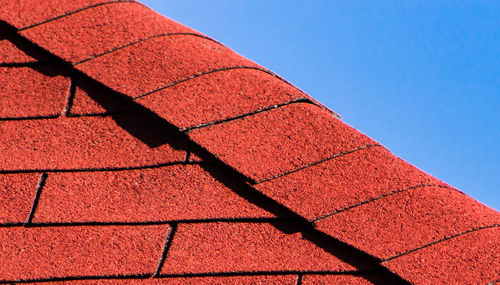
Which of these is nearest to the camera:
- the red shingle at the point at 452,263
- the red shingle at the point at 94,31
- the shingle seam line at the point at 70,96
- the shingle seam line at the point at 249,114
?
the red shingle at the point at 452,263

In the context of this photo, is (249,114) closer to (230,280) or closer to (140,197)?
(140,197)

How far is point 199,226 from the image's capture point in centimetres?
173

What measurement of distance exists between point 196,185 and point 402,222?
2.73 ft

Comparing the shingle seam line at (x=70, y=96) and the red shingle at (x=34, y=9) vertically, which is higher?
the red shingle at (x=34, y=9)

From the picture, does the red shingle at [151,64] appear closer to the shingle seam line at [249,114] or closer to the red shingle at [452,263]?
the shingle seam line at [249,114]

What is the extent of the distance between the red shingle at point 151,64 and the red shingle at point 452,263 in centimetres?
115

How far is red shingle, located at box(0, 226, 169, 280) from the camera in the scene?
5.56 feet

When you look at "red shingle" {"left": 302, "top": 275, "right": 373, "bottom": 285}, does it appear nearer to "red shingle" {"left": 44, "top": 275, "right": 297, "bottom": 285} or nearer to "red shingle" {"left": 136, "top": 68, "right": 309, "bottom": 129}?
"red shingle" {"left": 44, "top": 275, "right": 297, "bottom": 285}

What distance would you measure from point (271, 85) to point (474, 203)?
1.03 m

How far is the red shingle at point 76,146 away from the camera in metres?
1.85

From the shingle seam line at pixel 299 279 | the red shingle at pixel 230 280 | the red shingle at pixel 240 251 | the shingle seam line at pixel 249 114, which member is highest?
the shingle seam line at pixel 249 114

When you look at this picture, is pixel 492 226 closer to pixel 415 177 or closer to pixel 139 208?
pixel 415 177

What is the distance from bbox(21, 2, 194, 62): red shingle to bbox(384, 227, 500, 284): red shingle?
1.53 metres

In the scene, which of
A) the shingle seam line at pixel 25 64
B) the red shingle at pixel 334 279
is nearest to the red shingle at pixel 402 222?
the red shingle at pixel 334 279
